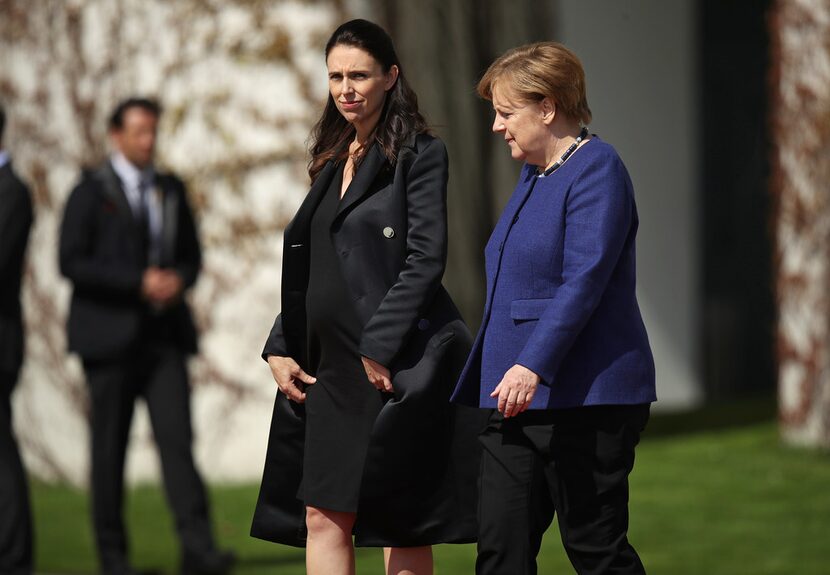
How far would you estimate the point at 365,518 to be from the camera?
4273 millimetres

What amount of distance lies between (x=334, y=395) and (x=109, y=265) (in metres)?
2.79

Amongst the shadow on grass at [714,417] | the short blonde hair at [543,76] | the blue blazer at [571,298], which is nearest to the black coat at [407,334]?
the blue blazer at [571,298]

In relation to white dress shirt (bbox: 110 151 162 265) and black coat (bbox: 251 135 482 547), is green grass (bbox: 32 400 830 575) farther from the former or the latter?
black coat (bbox: 251 135 482 547)

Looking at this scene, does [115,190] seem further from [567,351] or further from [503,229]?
[567,351]

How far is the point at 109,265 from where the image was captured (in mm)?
6910

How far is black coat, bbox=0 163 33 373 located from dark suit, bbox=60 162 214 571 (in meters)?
0.66

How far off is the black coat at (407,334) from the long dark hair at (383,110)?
4cm

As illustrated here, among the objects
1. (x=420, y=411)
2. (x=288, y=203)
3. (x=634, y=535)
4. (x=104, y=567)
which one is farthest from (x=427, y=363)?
(x=288, y=203)

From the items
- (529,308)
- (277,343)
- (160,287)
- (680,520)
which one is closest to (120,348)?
(160,287)

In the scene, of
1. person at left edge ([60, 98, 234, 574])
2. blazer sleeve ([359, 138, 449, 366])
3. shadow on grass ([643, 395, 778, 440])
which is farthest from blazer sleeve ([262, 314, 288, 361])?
shadow on grass ([643, 395, 778, 440])

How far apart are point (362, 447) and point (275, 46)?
16.7 ft

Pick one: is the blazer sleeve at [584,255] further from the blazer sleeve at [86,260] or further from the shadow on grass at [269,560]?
the shadow on grass at [269,560]

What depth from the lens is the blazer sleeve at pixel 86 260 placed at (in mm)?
6848

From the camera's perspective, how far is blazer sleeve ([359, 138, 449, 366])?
4168mm
